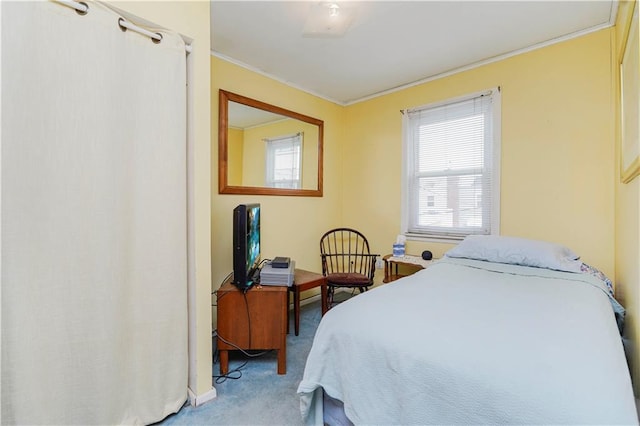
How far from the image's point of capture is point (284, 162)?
10.8ft

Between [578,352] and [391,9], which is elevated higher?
[391,9]

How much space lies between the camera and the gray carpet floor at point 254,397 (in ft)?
5.46

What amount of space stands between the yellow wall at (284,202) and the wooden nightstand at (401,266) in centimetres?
89

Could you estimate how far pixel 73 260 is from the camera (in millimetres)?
1352

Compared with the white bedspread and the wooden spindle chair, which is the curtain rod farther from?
the wooden spindle chair

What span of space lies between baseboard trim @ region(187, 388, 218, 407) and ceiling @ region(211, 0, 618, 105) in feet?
8.21

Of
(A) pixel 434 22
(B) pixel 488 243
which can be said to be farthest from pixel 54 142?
(B) pixel 488 243

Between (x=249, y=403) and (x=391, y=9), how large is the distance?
2.71 metres

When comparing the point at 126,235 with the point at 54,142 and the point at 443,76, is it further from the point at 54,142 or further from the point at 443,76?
the point at 443,76

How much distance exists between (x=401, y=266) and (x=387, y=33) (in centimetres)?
228

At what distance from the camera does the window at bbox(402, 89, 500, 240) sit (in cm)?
287

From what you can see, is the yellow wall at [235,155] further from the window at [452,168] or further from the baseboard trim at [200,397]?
the window at [452,168]

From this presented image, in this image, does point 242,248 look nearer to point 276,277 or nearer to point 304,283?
point 276,277

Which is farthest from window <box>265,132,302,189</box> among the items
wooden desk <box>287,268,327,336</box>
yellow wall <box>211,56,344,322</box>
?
wooden desk <box>287,268,327,336</box>
